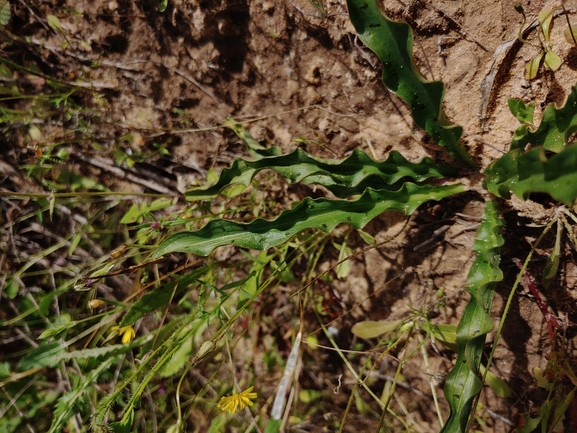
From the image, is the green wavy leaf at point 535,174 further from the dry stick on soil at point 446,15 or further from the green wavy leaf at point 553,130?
the dry stick on soil at point 446,15

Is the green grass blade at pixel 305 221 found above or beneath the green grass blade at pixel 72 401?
above

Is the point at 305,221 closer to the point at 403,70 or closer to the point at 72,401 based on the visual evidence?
the point at 403,70

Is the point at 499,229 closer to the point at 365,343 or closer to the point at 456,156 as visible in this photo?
the point at 456,156

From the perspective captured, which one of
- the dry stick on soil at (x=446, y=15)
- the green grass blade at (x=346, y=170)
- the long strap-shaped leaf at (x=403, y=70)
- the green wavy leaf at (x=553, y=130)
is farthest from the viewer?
the green grass blade at (x=346, y=170)

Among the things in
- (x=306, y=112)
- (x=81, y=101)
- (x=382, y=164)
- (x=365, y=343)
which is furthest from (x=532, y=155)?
(x=81, y=101)

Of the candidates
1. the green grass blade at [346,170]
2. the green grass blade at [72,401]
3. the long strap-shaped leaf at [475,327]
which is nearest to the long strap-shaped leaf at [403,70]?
the green grass blade at [346,170]

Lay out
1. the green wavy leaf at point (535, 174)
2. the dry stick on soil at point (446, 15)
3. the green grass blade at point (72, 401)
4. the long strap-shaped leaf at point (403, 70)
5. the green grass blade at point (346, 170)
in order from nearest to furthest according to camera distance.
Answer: the green wavy leaf at point (535, 174)
the long strap-shaped leaf at point (403, 70)
the dry stick on soil at point (446, 15)
the green grass blade at point (346, 170)
the green grass blade at point (72, 401)

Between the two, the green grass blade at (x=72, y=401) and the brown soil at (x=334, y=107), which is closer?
A: the brown soil at (x=334, y=107)
